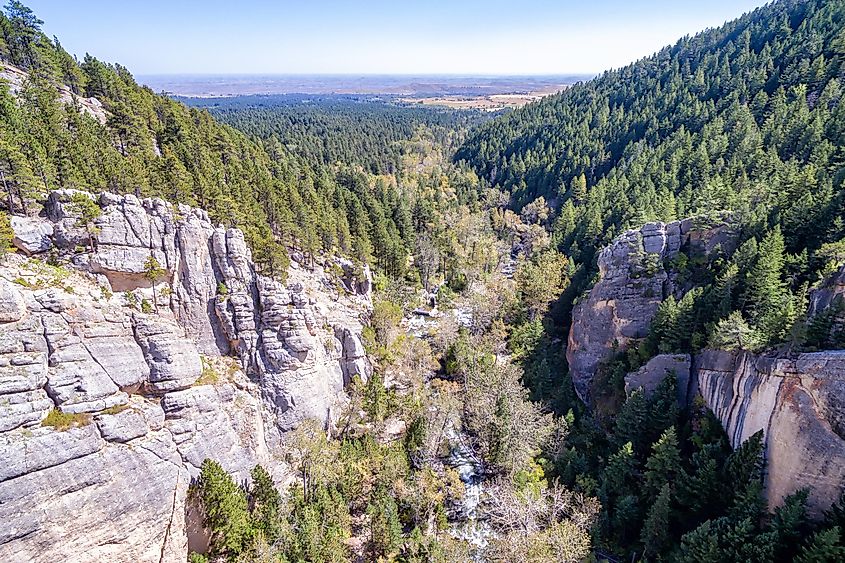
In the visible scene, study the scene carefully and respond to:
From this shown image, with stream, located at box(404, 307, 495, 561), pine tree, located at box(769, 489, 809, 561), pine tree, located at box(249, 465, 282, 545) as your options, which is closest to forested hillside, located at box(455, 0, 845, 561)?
pine tree, located at box(769, 489, 809, 561)

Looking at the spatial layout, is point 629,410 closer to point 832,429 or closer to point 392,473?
point 832,429

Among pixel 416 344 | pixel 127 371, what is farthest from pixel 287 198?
pixel 127 371

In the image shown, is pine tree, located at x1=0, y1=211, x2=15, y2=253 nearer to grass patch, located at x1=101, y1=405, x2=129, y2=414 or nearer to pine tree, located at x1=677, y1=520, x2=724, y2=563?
grass patch, located at x1=101, y1=405, x2=129, y2=414

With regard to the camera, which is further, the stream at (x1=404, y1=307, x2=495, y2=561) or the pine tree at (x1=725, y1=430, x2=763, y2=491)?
the stream at (x1=404, y1=307, x2=495, y2=561)

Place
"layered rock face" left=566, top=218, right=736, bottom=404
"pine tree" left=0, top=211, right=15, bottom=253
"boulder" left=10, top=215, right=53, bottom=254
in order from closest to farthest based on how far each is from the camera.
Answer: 1. "pine tree" left=0, top=211, right=15, bottom=253
2. "boulder" left=10, top=215, right=53, bottom=254
3. "layered rock face" left=566, top=218, right=736, bottom=404

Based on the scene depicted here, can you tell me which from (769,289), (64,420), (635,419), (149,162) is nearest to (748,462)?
(635,419)

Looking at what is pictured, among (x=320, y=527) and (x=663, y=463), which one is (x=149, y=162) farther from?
(x=663, y=463)
